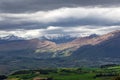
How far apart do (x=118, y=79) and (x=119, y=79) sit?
18.6 inches

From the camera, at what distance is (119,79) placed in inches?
5969

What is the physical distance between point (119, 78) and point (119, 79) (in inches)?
22.7

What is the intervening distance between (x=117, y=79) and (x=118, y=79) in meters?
0.47

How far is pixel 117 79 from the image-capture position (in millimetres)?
151875

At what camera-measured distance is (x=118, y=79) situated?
498 feet

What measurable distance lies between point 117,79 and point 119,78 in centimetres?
109

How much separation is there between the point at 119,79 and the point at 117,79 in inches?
Result: 37.1

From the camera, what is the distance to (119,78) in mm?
152000
